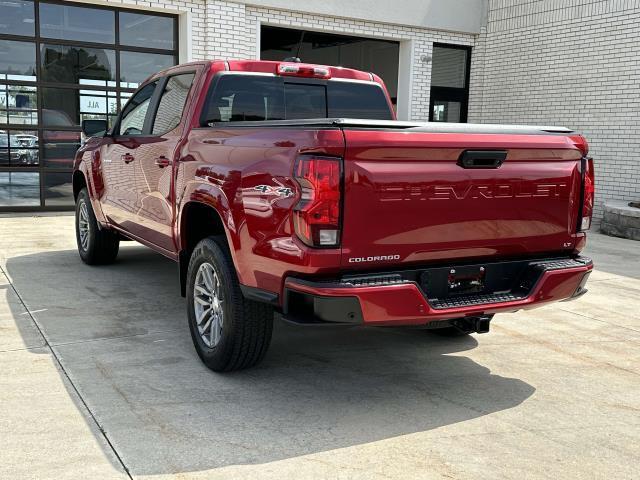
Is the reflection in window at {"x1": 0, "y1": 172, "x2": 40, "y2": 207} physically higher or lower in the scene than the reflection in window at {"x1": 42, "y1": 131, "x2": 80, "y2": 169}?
lower

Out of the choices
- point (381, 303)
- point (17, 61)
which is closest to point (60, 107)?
point (17, 61)

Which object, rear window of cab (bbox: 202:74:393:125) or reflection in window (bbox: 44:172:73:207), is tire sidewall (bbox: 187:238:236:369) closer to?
rear window of cab (bbox: 202:74:393:125)

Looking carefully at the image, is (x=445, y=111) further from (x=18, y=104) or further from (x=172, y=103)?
(x=172, y=103)

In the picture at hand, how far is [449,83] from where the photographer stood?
15.1m

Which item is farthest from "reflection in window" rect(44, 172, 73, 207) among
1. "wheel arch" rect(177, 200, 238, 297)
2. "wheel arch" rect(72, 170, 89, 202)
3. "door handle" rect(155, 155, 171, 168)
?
"wheel arch" rect(177, 200, 238, 297)

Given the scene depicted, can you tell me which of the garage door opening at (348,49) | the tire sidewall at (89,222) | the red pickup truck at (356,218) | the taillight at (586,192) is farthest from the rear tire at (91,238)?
the garage door opening at (348,49)

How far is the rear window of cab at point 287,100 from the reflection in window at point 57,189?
7.88 metres

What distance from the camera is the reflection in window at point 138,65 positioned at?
1191cm

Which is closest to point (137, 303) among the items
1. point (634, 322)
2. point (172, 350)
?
point (172, 350)

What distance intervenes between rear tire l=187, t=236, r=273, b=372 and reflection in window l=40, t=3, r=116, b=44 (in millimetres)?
8449

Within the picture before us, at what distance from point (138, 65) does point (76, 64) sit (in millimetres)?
1049

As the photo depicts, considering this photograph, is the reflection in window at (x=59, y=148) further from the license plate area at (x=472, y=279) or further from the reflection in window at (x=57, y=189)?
the license plate area at (x=472, y=279)

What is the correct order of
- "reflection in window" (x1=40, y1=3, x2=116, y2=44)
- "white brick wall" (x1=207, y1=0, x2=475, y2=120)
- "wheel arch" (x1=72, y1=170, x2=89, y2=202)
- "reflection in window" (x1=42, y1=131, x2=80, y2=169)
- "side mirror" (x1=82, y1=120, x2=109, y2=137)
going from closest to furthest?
"side mirror" (x1=82, y1=120, x2=109, y2=137), "wheel arch" (x1=72, y1=170, x2=89, y2=202), "reflection in window" (x1=40, y1=3, x2=116, y2=44), "reflection in window" (x1=42, y1=131, x2=80, y2=169), "white brick wall" (x1=207, y1=0, x2=475, y2=120)

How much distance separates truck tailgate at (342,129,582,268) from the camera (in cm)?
332
